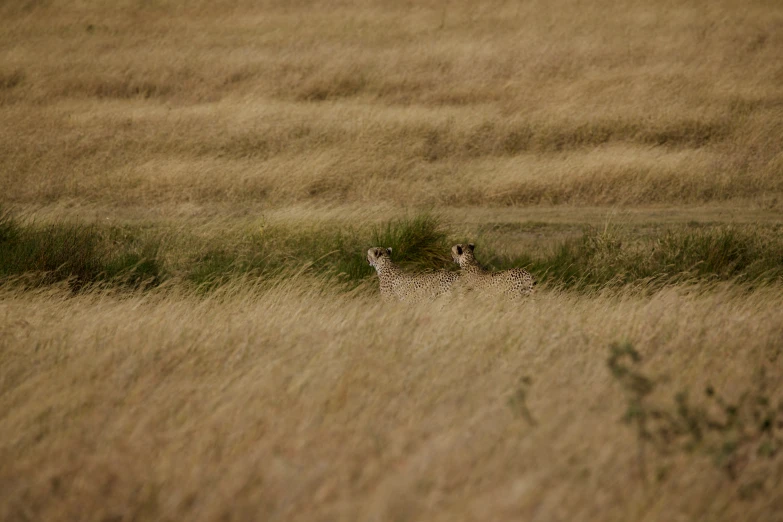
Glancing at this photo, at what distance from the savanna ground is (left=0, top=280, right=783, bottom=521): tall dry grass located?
0.02 meters

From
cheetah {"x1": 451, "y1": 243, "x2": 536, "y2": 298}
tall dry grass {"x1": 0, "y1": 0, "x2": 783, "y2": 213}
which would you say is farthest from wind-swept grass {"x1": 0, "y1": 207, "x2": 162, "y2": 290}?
tall dry grass {"x1": 0, "y1": 0, "x2": 783, "y2": 213}

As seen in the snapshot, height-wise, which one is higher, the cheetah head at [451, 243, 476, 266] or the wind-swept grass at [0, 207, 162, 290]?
the cheetah head at [451, 243, 476, 266]

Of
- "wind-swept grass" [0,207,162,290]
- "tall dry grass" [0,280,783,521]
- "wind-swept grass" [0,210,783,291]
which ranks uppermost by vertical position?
"tall dry grass" [0,280,783,521]

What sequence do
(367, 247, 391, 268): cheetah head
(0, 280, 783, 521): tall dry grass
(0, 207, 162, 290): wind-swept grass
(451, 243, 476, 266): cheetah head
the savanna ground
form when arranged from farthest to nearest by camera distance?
(0, 207, 162, 290): wind-swept grass
(367, 247, 391, 268): cheetah head
(451, 243, 476, 266): cheetah head
the savanna ground
(0, 280, 783, 521): tall dry grass

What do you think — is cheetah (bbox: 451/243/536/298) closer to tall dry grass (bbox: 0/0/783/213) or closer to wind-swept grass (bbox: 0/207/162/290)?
wind-swept grass (bbox: 0/207/162/290)

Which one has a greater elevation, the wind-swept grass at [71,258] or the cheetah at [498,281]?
the cheetah at [498,281]

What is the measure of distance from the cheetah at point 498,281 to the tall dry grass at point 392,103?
24.2 ft

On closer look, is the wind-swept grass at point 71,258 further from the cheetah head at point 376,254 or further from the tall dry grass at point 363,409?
the cheetah head at point 376,254

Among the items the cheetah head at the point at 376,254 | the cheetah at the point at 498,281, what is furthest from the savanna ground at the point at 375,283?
the cheetah head at the point at 376,254

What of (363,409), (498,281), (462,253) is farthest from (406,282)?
(363,409)

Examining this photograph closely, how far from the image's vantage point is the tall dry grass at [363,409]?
4.30m

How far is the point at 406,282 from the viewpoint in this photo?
8.86m

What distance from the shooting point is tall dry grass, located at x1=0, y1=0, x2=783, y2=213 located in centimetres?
1698

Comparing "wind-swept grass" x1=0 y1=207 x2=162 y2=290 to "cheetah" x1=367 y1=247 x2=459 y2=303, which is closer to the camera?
"cheetah" x1=367 y1=247 x2=459 y2=303
